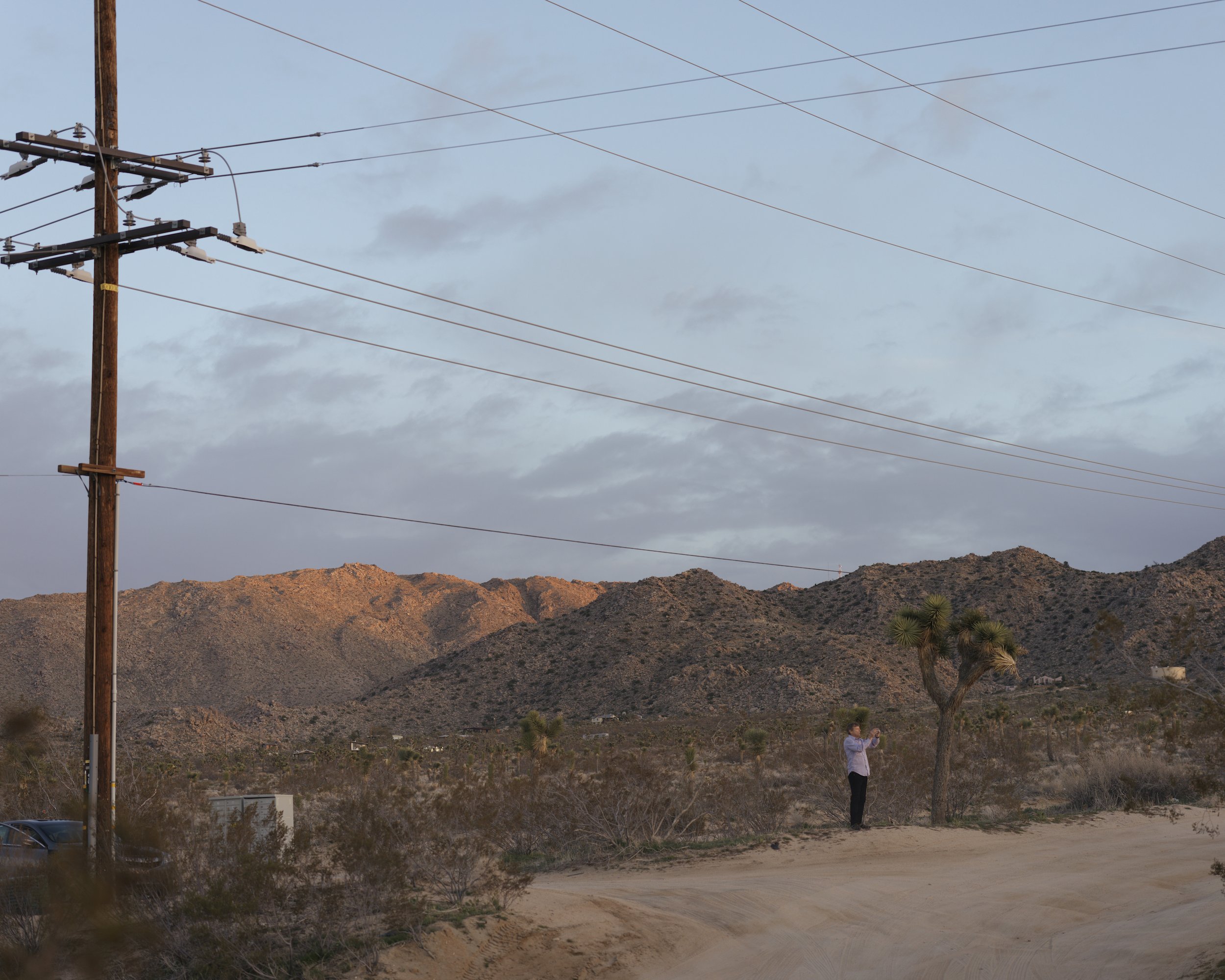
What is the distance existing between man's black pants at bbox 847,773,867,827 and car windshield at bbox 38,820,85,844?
493 inches

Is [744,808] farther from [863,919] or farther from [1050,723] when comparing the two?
[1050,723]

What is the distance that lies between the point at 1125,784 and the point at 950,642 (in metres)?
4.61

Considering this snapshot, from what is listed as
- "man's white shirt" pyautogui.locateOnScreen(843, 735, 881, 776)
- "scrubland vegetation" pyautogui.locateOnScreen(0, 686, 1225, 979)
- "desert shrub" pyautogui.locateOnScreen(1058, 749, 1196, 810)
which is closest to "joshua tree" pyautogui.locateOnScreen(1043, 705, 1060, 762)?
"scrubland vegetation" pyautogui.locateOnScreen(0, 686, 1225, 979)

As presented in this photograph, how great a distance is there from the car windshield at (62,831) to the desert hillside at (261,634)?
84529 millimetres

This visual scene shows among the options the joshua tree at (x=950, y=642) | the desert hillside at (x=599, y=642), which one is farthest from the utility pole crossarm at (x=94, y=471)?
the desert hillside at (x=599, y=642)

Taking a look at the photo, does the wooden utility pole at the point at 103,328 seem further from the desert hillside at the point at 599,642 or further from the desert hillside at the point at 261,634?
the desert hillside at the point at 261,634

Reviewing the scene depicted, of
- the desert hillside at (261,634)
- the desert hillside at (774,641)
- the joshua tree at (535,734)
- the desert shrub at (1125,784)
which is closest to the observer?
the desert shrub at (1125,784)

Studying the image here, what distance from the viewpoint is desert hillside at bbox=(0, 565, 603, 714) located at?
10612cm

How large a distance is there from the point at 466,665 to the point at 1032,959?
86467 millimetres

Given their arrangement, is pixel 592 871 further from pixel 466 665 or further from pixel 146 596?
pixel 146 596

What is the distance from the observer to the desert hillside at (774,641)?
261ft

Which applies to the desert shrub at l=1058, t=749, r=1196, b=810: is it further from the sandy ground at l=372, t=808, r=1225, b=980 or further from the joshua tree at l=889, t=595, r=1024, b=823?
the sandy ground at l=372, t=808, r=1225, b=980

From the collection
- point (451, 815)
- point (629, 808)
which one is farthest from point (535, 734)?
point (451, 815)

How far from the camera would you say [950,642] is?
25.9m
